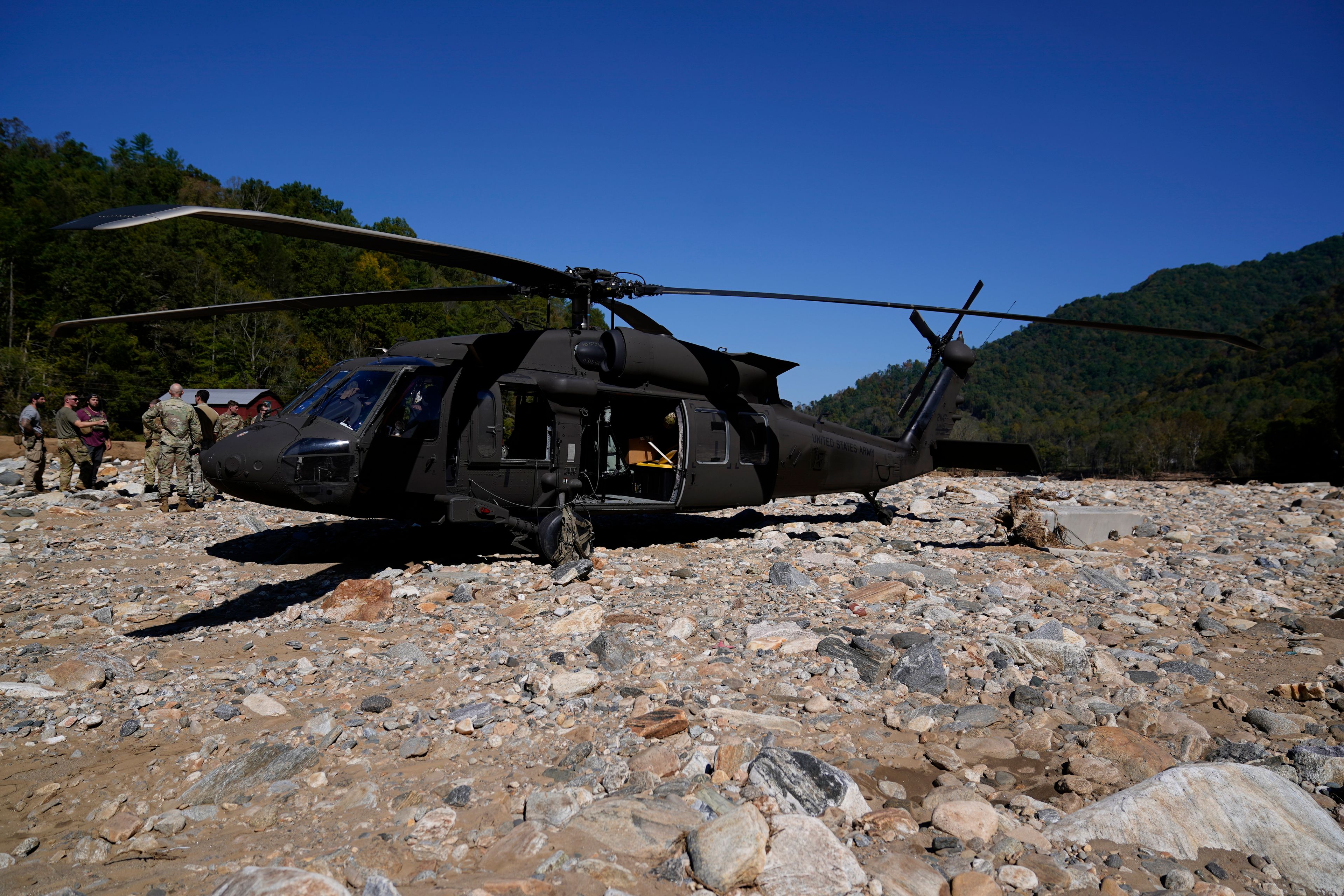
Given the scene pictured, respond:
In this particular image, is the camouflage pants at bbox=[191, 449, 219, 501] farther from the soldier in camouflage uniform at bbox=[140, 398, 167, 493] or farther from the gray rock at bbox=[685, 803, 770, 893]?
the gray rock at bbox=[685, 803, 770, 893]

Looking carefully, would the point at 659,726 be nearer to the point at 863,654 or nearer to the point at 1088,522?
the point at 863,654

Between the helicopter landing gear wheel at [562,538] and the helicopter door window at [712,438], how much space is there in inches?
68.0

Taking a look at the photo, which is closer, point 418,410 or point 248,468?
point 248,468

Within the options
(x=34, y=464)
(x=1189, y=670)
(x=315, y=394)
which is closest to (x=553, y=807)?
(x=1189, y=670)

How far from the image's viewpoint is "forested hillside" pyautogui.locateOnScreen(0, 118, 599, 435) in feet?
124

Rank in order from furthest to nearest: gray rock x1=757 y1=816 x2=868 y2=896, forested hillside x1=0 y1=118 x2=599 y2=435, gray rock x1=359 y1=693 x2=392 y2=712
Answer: forested hillside x1=0 y1=118 x2=599 y2=435 → gray rock x1=359 y1=693 x2=392 y2=712 → gray rock x1=757 y1=816 x2=868 y2=896

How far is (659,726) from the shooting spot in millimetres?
3666

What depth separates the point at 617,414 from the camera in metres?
8.85

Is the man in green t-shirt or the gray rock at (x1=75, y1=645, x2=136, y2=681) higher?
the man in green t-shirt

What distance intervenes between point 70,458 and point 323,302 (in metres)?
7.79

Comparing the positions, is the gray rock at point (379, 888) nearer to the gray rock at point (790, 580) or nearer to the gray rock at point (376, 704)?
the gray rock at point (376, 704)

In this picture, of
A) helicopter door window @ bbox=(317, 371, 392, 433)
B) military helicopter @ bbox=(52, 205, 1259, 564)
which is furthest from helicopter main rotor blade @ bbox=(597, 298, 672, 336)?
helicopter door window @ bbox=(317, 371, 392, 433)

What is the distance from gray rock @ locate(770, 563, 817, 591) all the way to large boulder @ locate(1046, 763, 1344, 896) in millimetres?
3500

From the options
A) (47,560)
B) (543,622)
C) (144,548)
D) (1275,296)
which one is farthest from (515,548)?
(1275,296)
